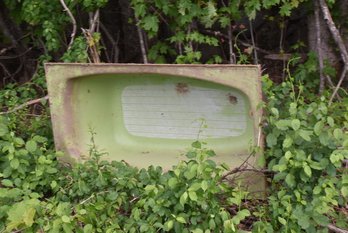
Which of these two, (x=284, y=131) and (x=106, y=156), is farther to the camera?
(x=106, y=156)

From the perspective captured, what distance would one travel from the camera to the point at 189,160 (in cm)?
281

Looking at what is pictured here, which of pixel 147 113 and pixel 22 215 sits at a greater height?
pixel 147 113

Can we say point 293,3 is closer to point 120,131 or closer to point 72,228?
point 120,131

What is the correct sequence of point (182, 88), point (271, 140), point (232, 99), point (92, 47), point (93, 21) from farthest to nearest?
point (93, 21), point (92, 47), point (182, 88), point (232, 99), point (271, 140)

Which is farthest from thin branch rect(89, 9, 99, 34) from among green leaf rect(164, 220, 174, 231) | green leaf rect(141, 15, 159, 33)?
green leaf rect(164, 220, 174, 231)

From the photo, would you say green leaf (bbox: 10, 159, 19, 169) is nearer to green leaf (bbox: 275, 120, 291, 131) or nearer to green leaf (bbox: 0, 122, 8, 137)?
green leaf (bbox: 0, 122, 8, 137)

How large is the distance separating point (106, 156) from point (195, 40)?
3.69ft

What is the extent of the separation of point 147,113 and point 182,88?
1.08 ft

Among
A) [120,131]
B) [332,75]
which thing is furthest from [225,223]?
[332,75]

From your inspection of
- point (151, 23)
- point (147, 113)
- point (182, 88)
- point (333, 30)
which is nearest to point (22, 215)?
point (147, 113)

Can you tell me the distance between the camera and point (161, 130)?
3.36m

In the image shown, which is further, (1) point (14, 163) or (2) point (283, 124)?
(1) point (14, 163)

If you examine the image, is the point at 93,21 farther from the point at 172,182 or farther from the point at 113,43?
the point at 172,182

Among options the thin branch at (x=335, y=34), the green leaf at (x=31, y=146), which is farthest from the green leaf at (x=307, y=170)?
the green leaf at (x=31, y=146)
